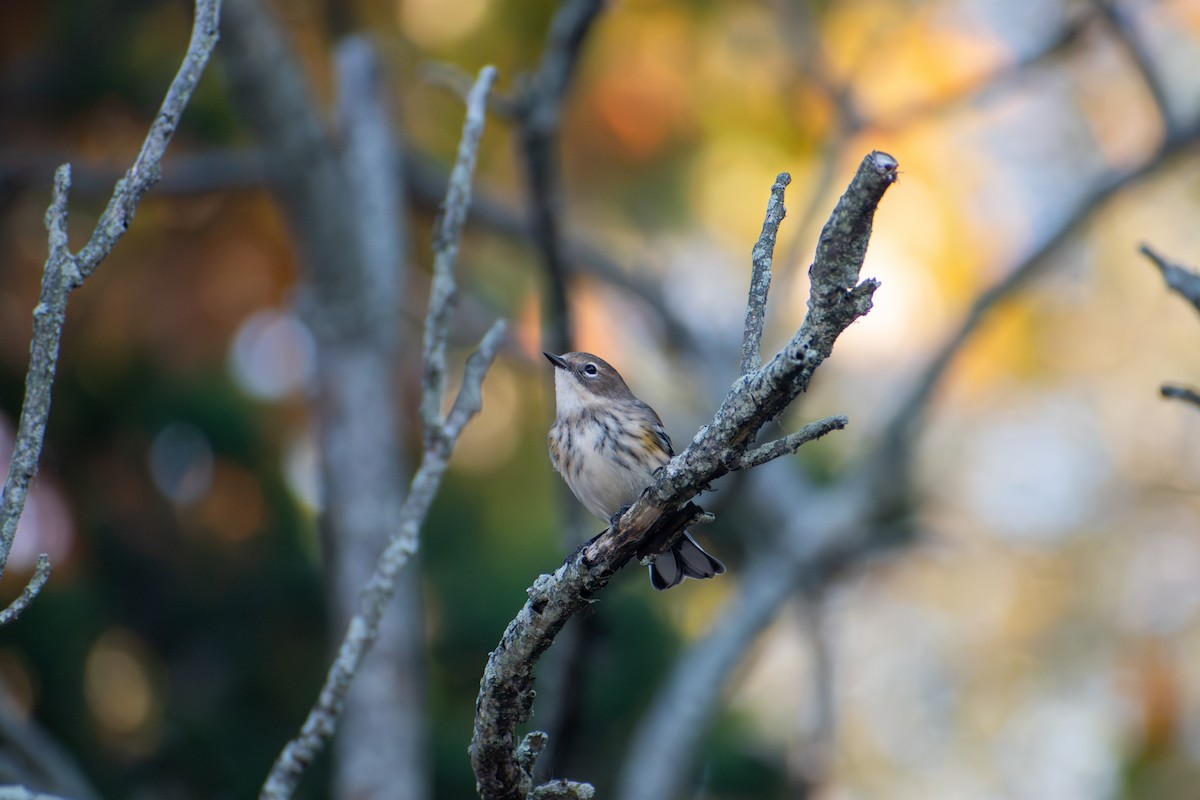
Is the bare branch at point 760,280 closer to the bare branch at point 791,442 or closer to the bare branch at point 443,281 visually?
the bare branch at point 791,442

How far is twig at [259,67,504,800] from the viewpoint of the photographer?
3.01 meters

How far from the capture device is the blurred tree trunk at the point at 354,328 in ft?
22.5

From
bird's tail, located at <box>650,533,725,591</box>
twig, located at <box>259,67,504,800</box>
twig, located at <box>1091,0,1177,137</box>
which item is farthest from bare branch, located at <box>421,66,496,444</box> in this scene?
twig, located at <box>1091,0,1177,137</box>

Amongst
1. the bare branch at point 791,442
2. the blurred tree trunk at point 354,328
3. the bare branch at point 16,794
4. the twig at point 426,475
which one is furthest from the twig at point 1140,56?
the bare branch at point 16,794

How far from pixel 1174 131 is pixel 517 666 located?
20.5 feet

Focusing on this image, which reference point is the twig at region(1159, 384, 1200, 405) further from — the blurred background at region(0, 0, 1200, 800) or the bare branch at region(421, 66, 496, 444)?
the blurred background at region(0, 0, 1200, 800)

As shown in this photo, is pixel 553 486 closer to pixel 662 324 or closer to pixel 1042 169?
pixel 662 324

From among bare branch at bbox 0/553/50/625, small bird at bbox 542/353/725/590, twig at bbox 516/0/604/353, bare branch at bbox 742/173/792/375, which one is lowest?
bare branch at bbox 0/553/50/625

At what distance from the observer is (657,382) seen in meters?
10.8

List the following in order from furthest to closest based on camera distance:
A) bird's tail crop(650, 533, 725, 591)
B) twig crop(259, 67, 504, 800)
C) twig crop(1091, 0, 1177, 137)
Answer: twig crop(1091, 0, 1177, 137) < bird's tail crop(650, 533, 725, 591) < twig crop(259, 67, 504, 800)

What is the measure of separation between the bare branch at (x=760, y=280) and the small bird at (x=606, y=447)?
6.74ft

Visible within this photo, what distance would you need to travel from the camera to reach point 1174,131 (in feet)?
25.2

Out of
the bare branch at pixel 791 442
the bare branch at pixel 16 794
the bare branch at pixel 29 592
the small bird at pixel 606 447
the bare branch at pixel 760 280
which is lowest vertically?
the bare branch at pixel 16 794

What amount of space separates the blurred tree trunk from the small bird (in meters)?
1.85
